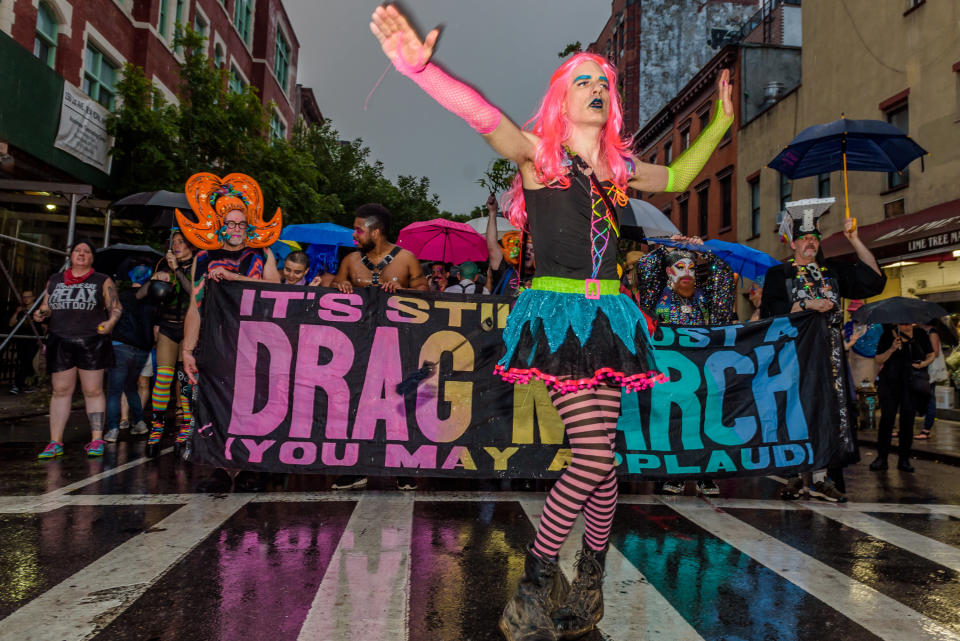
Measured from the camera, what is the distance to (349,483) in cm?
542

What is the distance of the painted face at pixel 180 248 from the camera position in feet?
23.9

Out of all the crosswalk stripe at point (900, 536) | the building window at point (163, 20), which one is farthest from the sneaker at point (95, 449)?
the building window at point (163, 20)

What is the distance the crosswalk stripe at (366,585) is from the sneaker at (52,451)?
3.86 m

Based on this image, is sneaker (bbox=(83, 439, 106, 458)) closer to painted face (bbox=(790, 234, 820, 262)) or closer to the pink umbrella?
the pink umbrella

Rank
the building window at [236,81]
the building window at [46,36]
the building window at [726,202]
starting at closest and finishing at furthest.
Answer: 1. the building window at [46,36]
2. the building window at [236,81]
3. the building window at [726,202]

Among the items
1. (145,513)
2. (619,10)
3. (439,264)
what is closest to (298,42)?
(619,10)

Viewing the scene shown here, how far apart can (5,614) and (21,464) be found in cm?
416

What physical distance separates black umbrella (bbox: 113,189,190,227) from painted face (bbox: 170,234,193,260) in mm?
3277

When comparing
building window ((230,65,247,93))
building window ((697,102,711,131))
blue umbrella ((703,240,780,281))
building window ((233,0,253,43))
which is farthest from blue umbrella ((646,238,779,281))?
building window ((233,0,253,43))

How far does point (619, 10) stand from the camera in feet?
138

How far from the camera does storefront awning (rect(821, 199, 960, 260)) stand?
12.7 meters

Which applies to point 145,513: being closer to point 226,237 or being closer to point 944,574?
point 226,237

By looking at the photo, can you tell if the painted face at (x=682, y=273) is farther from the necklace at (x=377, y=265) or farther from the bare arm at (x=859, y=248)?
the necklace at (x=377, y=265)

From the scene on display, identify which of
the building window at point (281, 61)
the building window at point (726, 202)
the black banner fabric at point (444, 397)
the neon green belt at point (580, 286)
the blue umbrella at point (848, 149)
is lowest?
the black banner fabric at point (444, 397)
